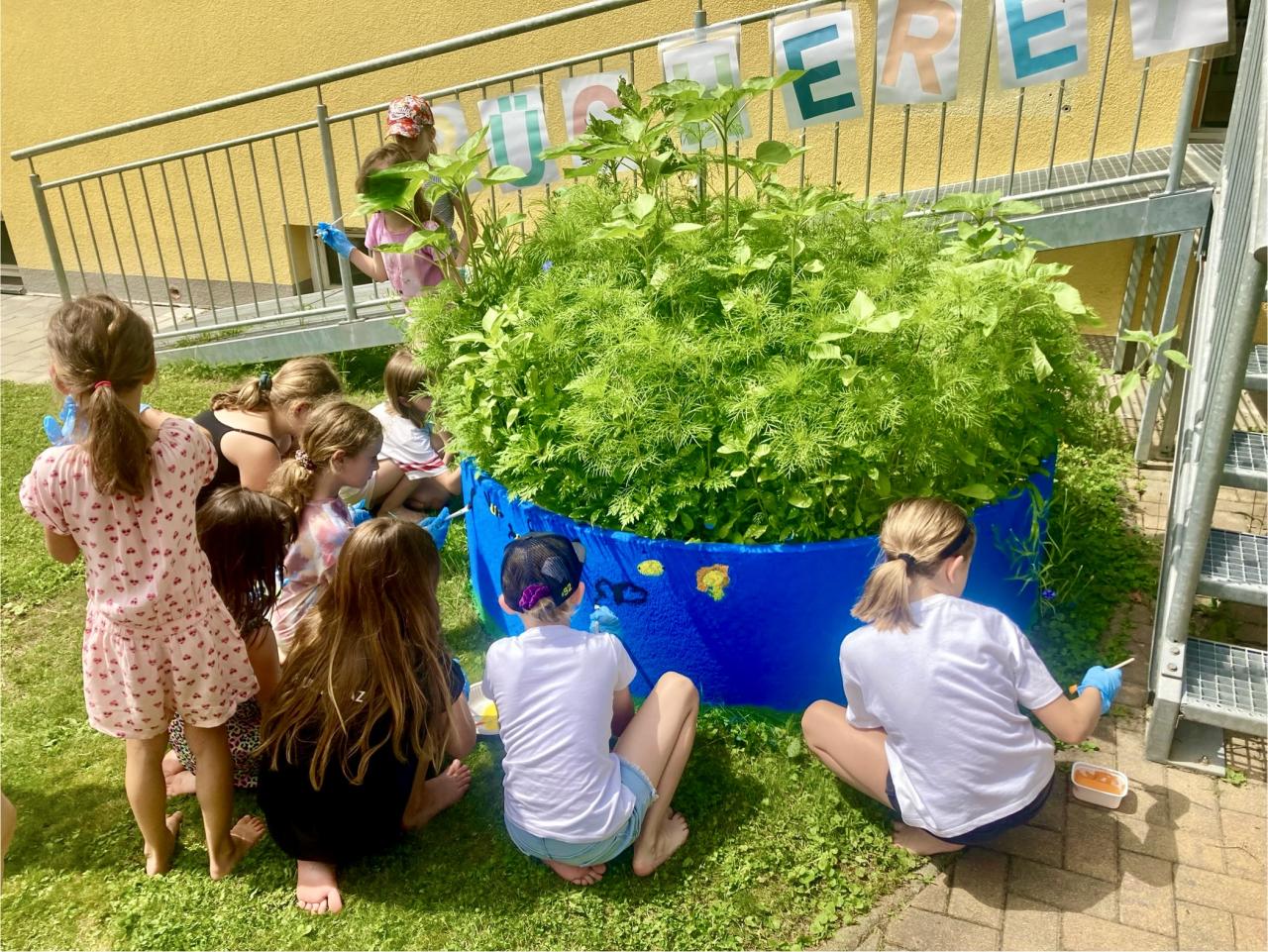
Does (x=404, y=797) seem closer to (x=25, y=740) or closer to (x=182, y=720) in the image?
(x=182, y=720)

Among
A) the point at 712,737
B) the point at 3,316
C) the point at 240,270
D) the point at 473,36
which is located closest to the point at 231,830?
the point at 712,737

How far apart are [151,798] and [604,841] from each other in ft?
4.10

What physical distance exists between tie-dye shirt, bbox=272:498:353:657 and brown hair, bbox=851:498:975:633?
5.46ft

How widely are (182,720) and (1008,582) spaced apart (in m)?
2.55

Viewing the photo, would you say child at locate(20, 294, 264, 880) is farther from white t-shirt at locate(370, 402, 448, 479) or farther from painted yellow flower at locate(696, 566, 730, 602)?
white t-shirt at locate(370, 402, 448, 479)

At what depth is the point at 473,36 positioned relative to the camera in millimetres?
4852

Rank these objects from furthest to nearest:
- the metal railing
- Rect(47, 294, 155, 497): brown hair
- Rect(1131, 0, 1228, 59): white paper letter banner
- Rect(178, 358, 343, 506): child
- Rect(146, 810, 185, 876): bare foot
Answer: the metal railing → Rect(1131, 0, 1228, 59): white paper letter banner → Rect(178, 358, 343, 506): child → Rect(146, 810, 185, 876): bare foot → Rect(47, 294, 155, 497): brown hair

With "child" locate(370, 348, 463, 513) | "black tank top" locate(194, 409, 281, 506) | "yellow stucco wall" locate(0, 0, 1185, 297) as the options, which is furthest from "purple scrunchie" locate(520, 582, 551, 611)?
"yellow stucco wall" locate(0, 0, 1185, 297)

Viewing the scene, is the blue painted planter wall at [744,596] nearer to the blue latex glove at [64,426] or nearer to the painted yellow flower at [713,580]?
the painted yellow flower at [713,580]

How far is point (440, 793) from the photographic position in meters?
2.91

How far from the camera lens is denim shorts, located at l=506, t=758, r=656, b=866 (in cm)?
255

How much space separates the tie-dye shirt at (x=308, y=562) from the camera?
3.14 m

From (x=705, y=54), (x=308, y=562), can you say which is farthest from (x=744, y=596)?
(x=705, y=54)

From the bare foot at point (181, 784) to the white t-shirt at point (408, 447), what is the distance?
161cm
